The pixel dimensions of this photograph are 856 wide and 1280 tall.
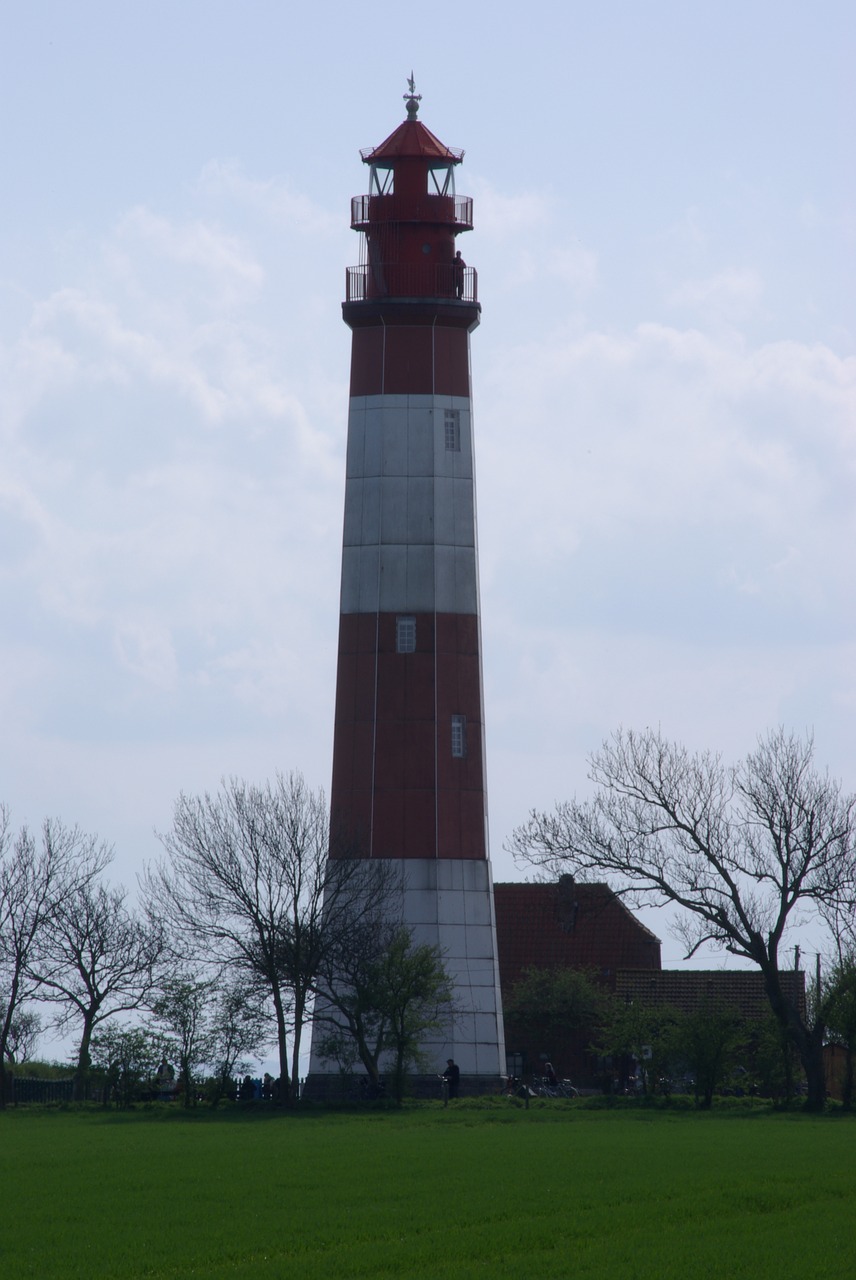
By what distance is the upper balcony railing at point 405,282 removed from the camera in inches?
1818

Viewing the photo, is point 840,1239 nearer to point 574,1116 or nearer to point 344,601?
point 574,1116

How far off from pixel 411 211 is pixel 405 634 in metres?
10.9

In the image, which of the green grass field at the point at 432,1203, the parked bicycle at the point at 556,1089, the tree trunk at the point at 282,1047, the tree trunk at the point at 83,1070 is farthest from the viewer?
the parked bicycle at the point at 556,1089

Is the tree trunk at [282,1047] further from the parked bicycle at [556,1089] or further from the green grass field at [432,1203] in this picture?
the parked bicycle at [556,1089]

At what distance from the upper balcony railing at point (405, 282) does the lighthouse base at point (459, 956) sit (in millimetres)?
14041

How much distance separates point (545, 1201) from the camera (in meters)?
22.5

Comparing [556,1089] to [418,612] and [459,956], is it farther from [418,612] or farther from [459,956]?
[418,612]

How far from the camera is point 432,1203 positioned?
22297 millimetres

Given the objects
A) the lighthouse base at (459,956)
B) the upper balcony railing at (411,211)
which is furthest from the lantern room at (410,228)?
the lighthouse base at (459,956)

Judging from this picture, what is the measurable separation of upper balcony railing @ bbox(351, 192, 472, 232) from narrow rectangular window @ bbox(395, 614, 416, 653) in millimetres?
10247

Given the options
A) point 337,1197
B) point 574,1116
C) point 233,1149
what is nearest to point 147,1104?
point 574,1116

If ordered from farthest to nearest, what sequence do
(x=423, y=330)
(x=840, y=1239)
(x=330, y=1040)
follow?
(x=423, y=330), (x=330, y=1040), (x=840, y=1239)

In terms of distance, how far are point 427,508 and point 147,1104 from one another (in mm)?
15798

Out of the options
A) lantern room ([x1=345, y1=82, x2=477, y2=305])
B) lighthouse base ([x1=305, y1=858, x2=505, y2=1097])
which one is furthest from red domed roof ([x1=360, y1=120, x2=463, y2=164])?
lighthouse base ([x1=305, y1=858, x2=505, y2=1097])
